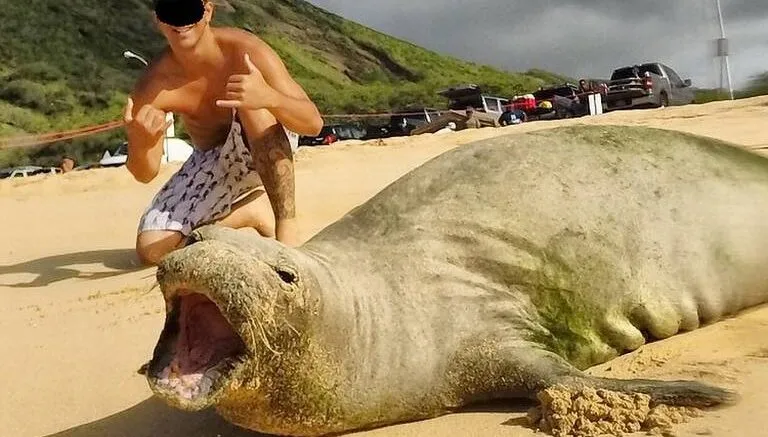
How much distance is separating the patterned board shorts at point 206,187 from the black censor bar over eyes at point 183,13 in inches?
21.1

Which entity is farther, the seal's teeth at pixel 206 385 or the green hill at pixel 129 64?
the green hill at pixel 129 64

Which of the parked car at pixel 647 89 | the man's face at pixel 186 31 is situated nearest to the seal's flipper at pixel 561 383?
the man's face at pixel 186 31

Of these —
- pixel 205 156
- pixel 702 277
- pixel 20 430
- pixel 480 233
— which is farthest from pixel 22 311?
pixel 702 277

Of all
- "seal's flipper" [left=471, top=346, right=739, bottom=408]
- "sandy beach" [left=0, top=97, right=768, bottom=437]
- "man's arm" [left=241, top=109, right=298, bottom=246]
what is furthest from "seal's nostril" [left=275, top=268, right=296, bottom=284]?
"man's arm" [left=241, top=109, right=298, bottom=246]

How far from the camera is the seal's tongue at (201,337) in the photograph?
229cm

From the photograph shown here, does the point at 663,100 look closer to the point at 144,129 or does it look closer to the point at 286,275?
the point at 144,129

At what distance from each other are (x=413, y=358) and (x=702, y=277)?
1.21m

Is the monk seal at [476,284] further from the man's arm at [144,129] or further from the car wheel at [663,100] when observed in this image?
the car wheel at [663,100]

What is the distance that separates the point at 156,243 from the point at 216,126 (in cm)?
75

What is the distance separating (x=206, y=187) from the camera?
5402mm

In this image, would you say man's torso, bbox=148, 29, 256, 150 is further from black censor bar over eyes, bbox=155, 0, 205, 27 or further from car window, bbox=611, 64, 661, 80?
car window, bbox=611, 64, 661, 80

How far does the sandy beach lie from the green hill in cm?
3048

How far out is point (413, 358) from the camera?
2.77 metres

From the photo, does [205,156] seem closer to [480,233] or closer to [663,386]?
[480,233]
